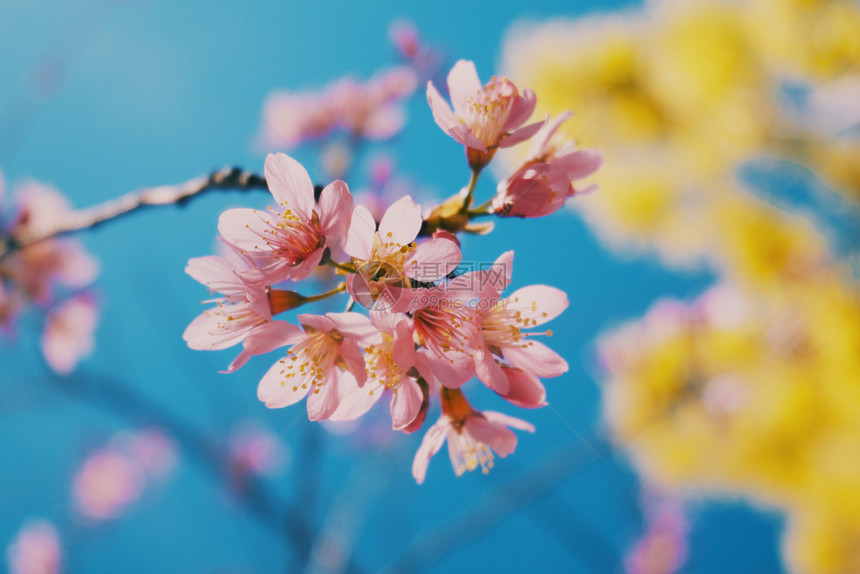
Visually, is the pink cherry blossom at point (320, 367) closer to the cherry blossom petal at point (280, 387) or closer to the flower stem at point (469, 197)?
the cherry blossom petal at point (280, 387)

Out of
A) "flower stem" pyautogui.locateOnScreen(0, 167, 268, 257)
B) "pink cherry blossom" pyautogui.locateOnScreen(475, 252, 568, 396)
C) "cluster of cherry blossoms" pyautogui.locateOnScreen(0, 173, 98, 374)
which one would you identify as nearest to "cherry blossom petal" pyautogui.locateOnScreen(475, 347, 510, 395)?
"pink cherry blossom" pyautogui.locateOnScreen(475, 252, 568, 396)

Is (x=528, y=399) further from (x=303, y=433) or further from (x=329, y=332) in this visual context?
(x=303, y=433)

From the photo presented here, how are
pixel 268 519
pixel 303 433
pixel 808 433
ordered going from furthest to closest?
pixel 808 433 → pixel 268 519 → pixel 303 433

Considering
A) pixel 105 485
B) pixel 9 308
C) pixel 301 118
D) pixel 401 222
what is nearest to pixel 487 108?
pixel 401 222

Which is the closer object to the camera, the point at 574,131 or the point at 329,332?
the point at 329,332

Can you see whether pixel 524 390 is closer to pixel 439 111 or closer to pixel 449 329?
pixel 449 329

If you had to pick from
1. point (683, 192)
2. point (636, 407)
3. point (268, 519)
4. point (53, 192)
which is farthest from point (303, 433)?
point (683, 192)
